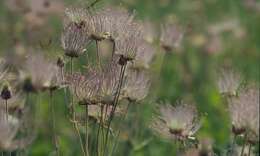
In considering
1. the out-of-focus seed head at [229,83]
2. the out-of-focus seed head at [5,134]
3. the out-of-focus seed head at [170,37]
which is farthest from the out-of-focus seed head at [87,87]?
the out-of-focus seed head at [170,37]

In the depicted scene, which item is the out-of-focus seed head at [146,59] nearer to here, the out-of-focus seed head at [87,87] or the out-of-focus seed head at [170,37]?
the out-of-focus seed head at [170,37]

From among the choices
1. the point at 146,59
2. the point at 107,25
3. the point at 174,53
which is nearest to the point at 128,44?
the point at 107,25

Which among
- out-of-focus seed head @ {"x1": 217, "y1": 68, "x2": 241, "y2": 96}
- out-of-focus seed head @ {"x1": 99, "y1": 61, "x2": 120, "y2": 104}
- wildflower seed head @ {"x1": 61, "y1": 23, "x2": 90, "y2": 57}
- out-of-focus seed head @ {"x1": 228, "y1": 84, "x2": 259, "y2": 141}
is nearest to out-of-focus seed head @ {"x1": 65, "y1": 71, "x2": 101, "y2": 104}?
out-of-focus seed head @ {"x1": 99, "y1": 61, "x2": 120, "y2": 104}

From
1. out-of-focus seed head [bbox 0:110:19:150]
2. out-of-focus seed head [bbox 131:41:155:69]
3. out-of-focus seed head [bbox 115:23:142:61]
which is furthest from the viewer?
out-of-focus seed head [bbox 131:41:155:69]

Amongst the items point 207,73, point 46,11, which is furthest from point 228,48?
point 46,11

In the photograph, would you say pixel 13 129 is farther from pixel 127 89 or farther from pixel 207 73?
pixel 207 73

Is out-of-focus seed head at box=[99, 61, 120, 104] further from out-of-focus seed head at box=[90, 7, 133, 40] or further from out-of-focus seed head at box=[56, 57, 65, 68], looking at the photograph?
out-of-focus seed head at box=[56, 57, 65, 68]

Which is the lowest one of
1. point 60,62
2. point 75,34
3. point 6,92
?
point 6,92

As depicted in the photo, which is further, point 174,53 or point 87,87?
point 174,53

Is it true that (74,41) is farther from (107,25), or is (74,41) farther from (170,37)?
(170,37)
